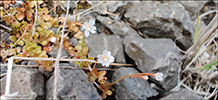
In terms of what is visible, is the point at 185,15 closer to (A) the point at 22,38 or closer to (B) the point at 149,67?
(B) the point at 149,67

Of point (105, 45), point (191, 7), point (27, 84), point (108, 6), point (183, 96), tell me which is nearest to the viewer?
point (27, 84)

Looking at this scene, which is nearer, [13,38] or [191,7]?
[13,38]

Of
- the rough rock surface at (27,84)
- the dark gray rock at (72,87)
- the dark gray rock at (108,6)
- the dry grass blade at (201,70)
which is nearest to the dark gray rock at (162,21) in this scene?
the dark gray rock at (108,6)

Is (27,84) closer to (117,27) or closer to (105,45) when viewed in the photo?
(105,45)

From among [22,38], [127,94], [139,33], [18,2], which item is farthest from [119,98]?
[18,2]

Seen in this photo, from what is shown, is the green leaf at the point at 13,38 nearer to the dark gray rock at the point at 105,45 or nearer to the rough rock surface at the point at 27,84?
the rough rock surface at the point at 27,84

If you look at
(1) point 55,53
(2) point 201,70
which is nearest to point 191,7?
(2) point 201,70

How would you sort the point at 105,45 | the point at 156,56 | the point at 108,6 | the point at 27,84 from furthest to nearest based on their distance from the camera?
the point at 108,6 < the point at 105,45 < the point at 156,56 < the point at 27,84

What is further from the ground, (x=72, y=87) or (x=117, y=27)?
(x=117, y=27)
